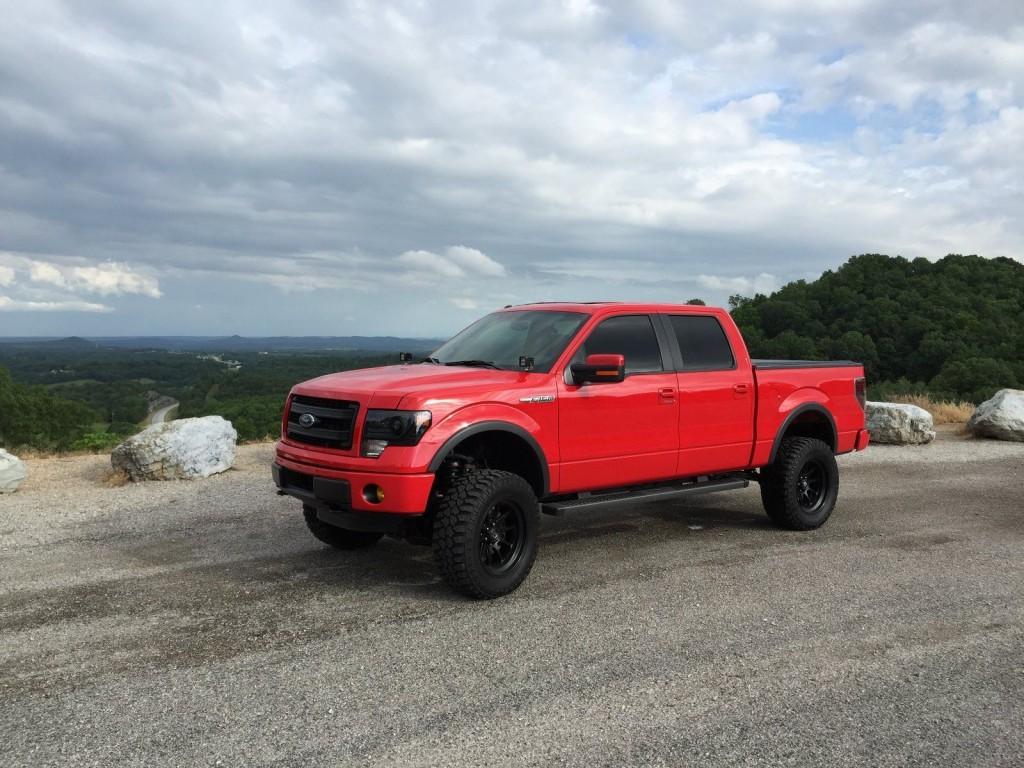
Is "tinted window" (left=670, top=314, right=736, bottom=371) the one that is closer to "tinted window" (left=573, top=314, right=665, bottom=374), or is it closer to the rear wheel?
"tinted window" (left=573, top=314, right=665, bottom=374)

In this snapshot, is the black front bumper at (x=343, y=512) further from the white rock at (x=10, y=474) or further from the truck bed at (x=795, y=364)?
the white rock at (x=10, y=474)

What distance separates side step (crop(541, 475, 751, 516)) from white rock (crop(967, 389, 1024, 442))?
9.06 metres

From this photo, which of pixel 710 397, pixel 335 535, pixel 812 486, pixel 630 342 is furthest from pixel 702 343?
pixel 335 535

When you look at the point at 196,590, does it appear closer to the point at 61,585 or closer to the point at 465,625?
the point at 61,585

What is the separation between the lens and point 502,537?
218 inches

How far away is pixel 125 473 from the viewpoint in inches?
381

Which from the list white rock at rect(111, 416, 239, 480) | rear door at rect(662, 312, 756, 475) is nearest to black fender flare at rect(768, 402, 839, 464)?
rear door at rect(662, 312, 756, 475)

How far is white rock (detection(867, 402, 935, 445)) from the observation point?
13.5m

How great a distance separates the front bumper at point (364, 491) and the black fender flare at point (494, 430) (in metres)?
0.13

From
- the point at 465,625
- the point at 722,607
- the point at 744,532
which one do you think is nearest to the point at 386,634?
the point at 465,625

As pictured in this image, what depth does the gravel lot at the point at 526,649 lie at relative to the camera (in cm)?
345

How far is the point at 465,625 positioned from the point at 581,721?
139 centimetres

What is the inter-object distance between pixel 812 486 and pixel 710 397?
179 centimetres

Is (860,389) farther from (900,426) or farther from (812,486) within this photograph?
(900,426)
